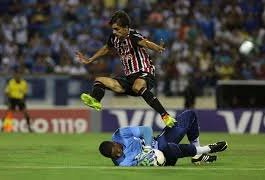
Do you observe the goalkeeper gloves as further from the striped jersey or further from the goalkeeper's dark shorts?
the striped jersey

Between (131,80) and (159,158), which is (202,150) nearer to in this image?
(159,158)

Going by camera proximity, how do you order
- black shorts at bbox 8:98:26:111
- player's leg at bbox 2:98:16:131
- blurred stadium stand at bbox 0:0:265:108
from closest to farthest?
1. black shorts at bbox 8:98:26:111
2. player's leg at bbox 2:98:16:131
3. blurred stadium stand at bbox 0:0:265:108

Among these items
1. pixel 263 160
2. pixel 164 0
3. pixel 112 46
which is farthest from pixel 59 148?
pixel 164 0

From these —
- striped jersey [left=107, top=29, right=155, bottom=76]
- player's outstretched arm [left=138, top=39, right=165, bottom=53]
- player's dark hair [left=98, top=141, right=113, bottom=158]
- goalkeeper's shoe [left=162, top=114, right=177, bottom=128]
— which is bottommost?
goalkeeper's shoe [left=162, top=114, right=177, bottom=128]

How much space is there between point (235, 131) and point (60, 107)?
4870mm

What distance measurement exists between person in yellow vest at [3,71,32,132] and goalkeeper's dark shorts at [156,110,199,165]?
12254mm

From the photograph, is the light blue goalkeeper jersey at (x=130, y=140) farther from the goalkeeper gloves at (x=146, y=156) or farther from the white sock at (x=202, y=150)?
the white sock at (x=202, y=150)

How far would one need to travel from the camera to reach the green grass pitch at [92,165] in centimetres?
1042

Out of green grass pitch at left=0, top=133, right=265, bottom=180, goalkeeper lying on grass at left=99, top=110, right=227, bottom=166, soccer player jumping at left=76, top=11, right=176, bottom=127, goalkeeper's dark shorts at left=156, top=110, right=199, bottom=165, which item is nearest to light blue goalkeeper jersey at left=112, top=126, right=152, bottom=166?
goalkeeper lying on grass at left=99, top=110, right=227, bottom=166

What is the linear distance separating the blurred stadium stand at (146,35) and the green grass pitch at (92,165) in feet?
22.8

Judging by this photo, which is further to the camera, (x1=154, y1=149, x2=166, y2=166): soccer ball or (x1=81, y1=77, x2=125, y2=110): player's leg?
(x1=81, y1=77, x2=125, y2=110): player's leg

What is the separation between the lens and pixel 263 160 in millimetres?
13172

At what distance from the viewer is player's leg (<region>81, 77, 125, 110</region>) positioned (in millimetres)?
14117

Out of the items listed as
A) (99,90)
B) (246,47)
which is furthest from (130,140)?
(246,47)
